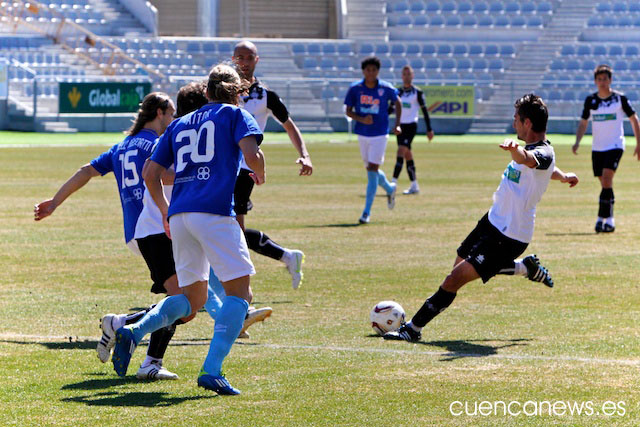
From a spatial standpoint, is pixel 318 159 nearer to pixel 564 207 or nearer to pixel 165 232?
pixel 564 207

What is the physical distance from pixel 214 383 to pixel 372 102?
11586 mm

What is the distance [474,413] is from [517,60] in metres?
42.9

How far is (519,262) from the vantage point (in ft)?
31.3

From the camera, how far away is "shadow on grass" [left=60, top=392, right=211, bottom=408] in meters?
6.24

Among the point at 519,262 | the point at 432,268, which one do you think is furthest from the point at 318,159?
the point at 519,262

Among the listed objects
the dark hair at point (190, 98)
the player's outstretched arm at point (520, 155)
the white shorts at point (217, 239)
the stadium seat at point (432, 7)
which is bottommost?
the white shorts at point (217, 239)

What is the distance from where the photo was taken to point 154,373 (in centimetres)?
687

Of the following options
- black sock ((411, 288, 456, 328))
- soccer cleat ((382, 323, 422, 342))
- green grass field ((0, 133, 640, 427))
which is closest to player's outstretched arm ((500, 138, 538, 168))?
black sock ((411, 288, 456, 328))

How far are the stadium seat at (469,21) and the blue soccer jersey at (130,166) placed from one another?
44553 mm

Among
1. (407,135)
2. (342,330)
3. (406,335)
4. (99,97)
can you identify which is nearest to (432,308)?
(406,335)

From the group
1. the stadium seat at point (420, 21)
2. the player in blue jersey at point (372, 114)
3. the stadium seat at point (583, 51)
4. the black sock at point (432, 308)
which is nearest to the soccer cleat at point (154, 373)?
the black sock at point (432, 308)

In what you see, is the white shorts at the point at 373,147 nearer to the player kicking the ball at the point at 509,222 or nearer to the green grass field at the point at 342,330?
the green grass field at the point at 342,330

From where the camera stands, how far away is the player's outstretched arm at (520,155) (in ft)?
24.3

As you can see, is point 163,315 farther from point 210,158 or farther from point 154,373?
point 210,158
